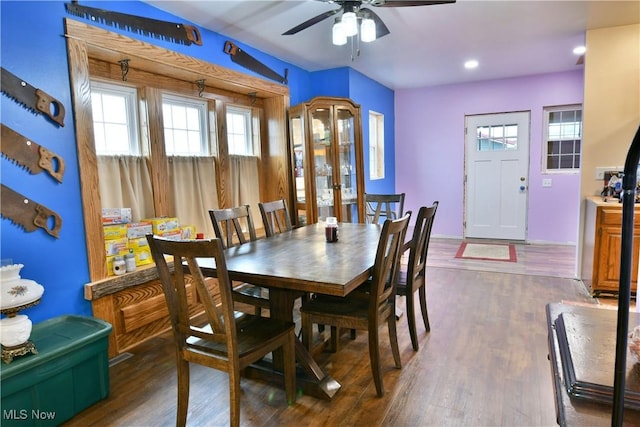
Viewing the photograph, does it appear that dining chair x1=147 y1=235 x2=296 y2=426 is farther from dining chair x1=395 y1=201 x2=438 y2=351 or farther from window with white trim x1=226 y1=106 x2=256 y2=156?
window with white trim x1=226 y1=106 x2=256 y2=156

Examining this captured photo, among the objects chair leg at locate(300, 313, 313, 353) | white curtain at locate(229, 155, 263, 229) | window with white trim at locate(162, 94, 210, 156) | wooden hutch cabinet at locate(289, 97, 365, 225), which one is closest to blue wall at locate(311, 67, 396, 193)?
wooden hutch cabinet at locate(289, 97, 365, 225)

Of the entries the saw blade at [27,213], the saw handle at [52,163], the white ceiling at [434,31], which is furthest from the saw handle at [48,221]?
the white ceiling at [434,31]

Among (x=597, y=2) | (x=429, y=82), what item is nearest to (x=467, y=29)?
(x=597, y=2)

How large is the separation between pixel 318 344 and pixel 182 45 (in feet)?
8.42

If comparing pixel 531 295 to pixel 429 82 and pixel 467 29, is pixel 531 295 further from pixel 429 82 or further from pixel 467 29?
pixel 429 82

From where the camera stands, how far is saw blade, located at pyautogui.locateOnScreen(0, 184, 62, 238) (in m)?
2.10

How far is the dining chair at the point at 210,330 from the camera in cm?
162

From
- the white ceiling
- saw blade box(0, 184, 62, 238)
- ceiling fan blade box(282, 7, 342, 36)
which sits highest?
the white ceiling

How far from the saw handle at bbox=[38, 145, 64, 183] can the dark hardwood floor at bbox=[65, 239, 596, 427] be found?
1274 mm

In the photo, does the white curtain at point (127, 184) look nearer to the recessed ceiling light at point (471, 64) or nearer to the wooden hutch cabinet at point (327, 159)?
the wooden hutch cabinet at point (327, 159)

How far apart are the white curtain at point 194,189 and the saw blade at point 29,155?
1085 millimetres

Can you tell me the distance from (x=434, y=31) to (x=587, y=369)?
A: 11.4 feet

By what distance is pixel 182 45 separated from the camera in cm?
311

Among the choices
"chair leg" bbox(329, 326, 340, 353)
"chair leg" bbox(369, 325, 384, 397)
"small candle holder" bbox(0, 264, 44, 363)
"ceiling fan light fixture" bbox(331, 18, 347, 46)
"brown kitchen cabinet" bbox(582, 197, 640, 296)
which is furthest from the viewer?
"brown kitchen cabinet" bbox(582, 197, 640, 296)
